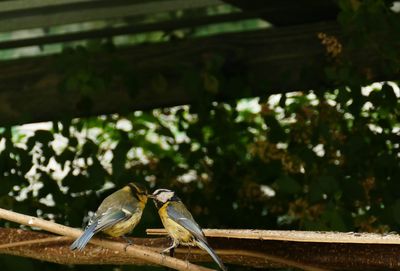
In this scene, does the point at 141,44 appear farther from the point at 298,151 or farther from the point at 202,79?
the point at 298,151

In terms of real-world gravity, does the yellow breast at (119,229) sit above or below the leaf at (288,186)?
above

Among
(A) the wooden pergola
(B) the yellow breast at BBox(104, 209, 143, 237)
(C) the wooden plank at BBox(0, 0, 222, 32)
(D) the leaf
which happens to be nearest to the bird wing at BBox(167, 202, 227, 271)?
(B) the yellow breast at BBox(104, 209, 143, 237)

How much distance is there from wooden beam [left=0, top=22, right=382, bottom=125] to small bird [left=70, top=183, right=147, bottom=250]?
3.98ft

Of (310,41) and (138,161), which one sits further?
(138,161)

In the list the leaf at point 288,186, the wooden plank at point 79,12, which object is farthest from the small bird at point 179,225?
the wooden plank at point 79,12

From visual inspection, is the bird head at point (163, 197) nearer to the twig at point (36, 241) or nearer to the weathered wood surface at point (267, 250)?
the weathered wood surface at point (267, 250)

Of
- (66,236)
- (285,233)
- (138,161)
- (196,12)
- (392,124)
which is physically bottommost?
(138,161)

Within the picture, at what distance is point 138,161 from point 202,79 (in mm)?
514

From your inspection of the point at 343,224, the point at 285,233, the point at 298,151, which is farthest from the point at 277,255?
the point at 298,151

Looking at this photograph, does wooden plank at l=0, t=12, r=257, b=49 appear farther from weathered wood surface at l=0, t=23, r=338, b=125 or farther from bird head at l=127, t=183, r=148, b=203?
bird head at l=127, t=183, r=148, b=203

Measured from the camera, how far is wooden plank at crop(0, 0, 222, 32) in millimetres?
3855

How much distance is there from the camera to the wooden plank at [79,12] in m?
3.86

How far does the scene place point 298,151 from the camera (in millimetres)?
3705

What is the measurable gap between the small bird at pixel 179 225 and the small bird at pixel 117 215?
9 centimetres
